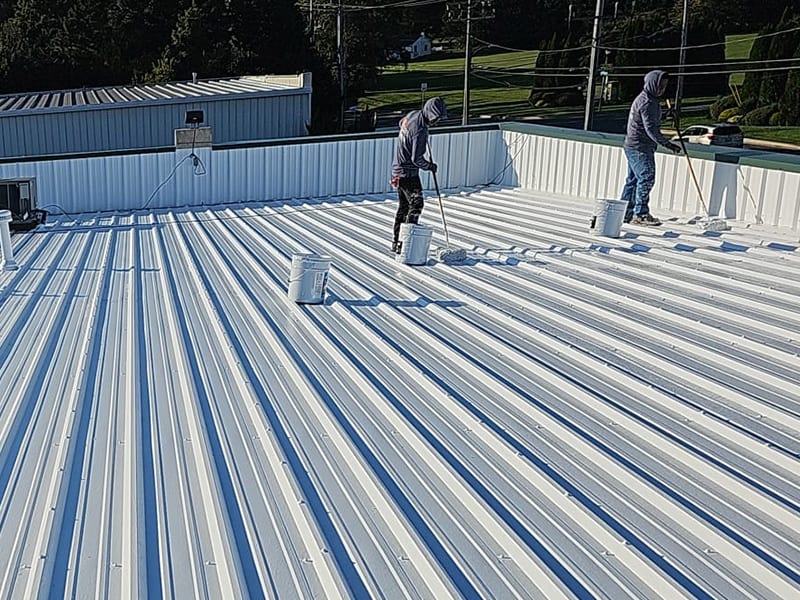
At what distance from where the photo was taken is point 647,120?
28.6 ft

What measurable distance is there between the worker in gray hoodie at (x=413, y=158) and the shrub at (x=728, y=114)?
32625 mm

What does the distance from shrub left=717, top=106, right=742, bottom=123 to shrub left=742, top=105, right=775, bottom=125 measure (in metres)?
1.49

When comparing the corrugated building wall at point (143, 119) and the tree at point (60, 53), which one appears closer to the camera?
the corrugated building wall at point (143, 119)

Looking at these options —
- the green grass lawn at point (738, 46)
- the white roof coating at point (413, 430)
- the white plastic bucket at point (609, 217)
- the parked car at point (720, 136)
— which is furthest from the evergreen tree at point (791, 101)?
the white roof coating at point (413, 430)

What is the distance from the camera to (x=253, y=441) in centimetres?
414

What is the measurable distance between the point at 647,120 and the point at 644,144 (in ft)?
0.95

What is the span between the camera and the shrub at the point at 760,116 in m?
35.7

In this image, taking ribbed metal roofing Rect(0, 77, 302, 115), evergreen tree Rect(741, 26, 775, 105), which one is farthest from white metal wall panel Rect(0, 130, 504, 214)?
evergreen tree Rect(741, 26, 775, 105)

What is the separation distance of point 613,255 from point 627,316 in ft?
6.45

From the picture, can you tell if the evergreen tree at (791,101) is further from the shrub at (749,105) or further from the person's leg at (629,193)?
A: the person's leg at (629,193)

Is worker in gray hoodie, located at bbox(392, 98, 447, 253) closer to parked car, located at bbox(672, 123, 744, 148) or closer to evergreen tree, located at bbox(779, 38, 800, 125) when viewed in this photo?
parked car, located at bbox(672, 123, 744, 148)

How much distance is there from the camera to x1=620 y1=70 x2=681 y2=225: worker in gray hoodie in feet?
28.4

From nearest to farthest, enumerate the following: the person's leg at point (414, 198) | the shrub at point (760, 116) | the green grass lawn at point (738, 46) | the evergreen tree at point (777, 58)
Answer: the person's leg at point (414, 198) → the shrub at point (760, 116) → the evergreen tree at point (777, 58) → the green grass lawn at point (738, 46)

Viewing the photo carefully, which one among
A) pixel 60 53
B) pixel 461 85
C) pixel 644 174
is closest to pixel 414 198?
pixel 644 174
